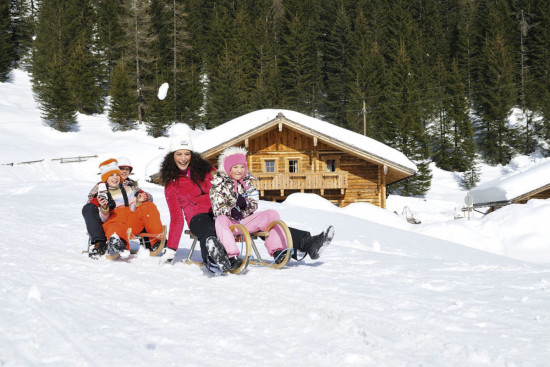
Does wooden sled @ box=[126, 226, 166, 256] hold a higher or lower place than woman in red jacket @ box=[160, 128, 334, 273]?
lower

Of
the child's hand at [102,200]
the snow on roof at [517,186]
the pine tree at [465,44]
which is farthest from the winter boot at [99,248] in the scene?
the pine tree at [465,44]

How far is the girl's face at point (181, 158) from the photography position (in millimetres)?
5867

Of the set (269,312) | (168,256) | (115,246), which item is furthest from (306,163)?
(269,312)

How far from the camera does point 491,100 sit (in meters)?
55.4

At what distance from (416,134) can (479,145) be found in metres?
12.3

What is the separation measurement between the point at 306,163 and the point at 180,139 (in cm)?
2047

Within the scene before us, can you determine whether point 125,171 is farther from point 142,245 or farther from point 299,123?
point 299,123

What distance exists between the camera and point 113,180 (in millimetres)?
6312

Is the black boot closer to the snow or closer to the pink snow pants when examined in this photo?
the snow

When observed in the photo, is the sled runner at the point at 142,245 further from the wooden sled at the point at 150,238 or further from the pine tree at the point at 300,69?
the pine tree at the point at 300,69

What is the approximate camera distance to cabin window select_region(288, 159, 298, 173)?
2636 cm

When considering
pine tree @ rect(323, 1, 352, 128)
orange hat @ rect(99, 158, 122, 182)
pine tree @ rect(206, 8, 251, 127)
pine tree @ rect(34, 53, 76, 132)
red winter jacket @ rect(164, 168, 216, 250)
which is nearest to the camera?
red winter jacket @ rect(164, 168, 216, 250)

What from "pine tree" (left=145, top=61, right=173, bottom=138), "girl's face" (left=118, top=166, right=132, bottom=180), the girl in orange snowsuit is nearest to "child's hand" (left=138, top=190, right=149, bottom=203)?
the girl in orange snowsuit

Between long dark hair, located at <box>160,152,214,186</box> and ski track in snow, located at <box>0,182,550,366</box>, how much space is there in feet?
3.33
